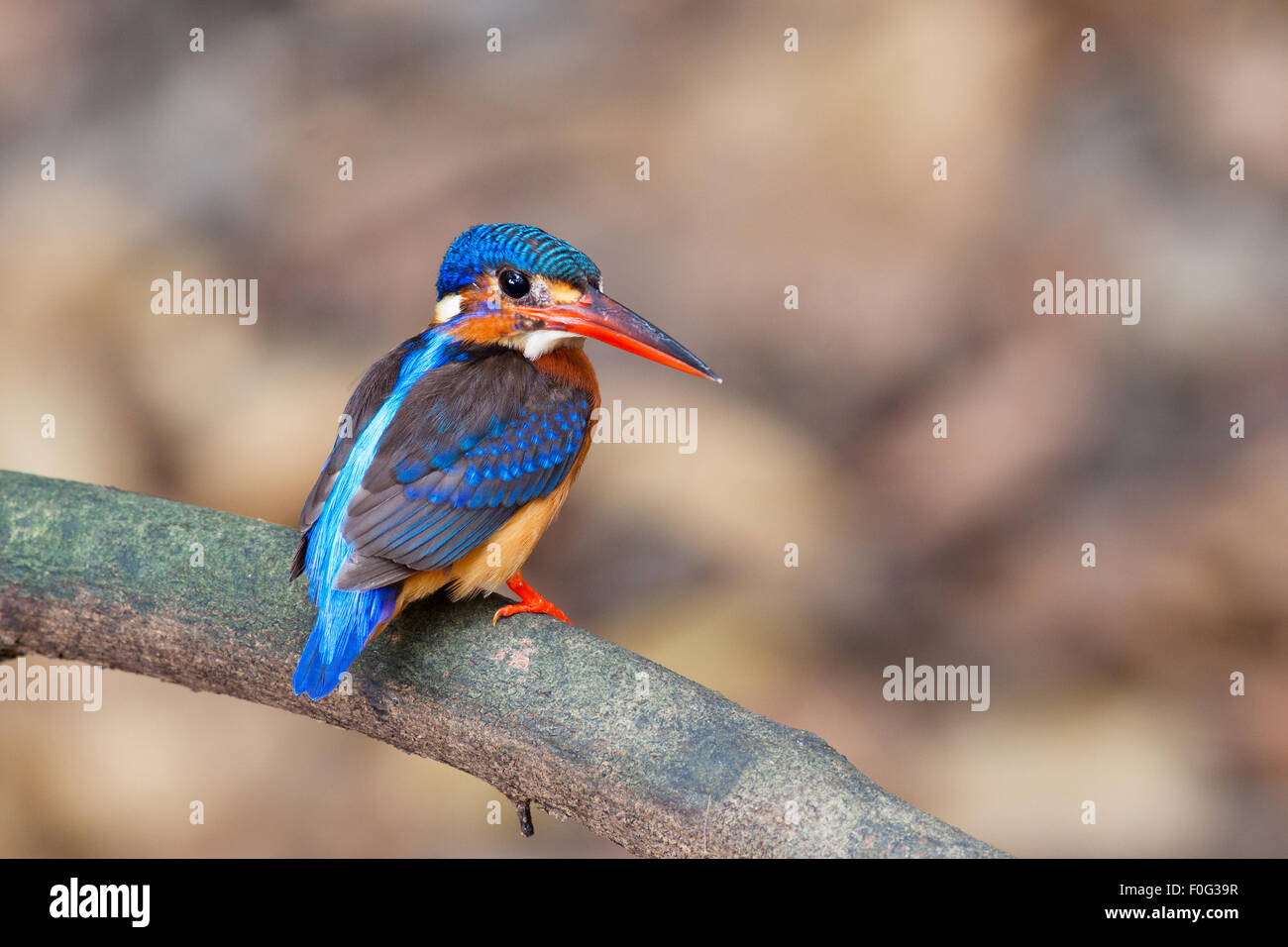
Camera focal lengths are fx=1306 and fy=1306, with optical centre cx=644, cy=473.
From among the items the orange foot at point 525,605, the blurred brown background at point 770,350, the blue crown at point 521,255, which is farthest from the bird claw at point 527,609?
the blurred brown background at point 770,350

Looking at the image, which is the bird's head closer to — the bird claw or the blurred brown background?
the bird claw

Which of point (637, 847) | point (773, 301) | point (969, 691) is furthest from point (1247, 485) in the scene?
point (637, 847)

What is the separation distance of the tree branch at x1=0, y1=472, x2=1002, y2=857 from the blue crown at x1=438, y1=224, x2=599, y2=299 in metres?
0.52

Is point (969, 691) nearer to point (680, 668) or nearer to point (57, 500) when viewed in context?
point (680, 668)

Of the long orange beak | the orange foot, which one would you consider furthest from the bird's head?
the orange foot

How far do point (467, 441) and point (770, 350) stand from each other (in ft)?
6.70

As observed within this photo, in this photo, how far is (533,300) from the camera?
2045mm

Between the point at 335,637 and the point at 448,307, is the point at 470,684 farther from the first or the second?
the point at 448,307

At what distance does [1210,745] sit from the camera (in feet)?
11.7

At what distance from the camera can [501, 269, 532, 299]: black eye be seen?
203cm

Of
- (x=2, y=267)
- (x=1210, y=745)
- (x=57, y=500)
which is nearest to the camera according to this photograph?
(x=57, y=500)

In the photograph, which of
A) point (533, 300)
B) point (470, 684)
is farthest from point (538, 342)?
point (470, 684)

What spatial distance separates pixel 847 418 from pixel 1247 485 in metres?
1.10

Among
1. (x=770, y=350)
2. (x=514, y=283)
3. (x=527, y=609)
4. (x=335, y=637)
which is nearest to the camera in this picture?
(x=335, y=637)
